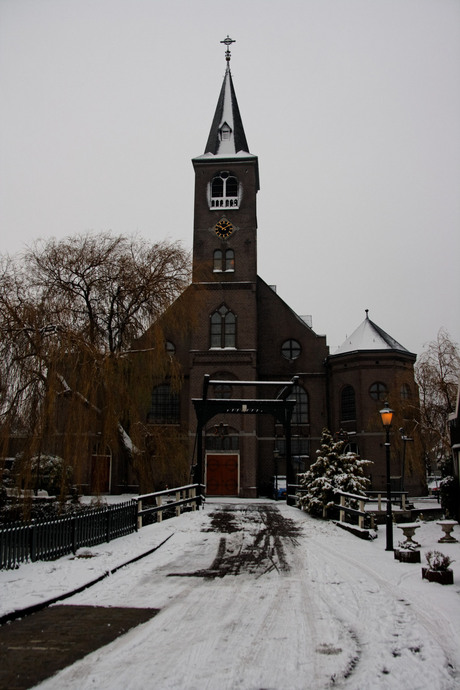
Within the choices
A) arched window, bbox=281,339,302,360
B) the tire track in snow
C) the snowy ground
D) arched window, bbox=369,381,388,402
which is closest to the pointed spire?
arched window, bbox=281,339,302,360

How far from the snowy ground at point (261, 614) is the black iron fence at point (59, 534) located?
289mm

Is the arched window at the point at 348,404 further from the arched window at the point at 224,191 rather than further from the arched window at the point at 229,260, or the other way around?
the arched window at the point at 224,191

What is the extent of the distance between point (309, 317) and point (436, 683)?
4266cm

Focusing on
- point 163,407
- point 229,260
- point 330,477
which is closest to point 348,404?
point 163,407

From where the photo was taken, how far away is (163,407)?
34781 mm

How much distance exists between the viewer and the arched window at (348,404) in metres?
34.9

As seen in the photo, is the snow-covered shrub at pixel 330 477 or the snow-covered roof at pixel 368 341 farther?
the snow-covered roof at pixel 368 341

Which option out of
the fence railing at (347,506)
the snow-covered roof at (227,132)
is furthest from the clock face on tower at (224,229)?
the fence railing at (347,506)

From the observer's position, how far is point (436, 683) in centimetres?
546

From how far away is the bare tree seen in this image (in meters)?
27.6

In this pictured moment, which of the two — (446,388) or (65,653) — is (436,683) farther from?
(446,388)

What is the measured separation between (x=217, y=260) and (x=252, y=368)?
731 cm

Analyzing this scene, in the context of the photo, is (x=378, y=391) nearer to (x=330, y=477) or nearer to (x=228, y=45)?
(x=330, y=477)

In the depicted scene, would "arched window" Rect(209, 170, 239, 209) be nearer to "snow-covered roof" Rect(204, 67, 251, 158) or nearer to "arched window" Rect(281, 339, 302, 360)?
"snow-covered roof" Rect(204, 67, 251, 158)
